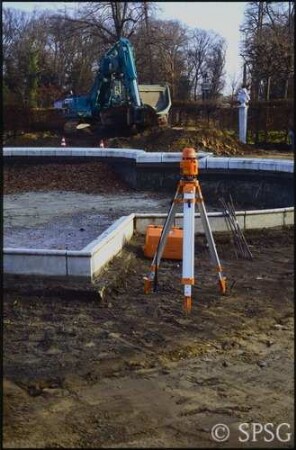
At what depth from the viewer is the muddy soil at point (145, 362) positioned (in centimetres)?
317

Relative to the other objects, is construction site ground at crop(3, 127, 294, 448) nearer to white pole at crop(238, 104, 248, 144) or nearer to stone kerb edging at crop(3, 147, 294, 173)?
stone kerb edging at crop(3, 147, 294, 173)

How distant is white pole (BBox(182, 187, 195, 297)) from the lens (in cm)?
491

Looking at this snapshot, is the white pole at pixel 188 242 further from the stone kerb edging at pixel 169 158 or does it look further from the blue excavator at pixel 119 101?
the blue excavator at pixel 119 101

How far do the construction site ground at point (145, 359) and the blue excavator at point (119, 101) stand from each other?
1165 centimetres

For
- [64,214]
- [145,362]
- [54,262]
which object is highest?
[54,262]

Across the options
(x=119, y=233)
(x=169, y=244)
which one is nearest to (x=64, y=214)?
(x=119, y=233)

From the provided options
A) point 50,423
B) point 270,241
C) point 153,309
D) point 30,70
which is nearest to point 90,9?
point 30,70

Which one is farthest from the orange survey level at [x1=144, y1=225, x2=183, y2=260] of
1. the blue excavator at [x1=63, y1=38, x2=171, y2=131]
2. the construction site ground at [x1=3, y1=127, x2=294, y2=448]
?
the blue excavator at [x1=63, y1=38, x2=171, y2=131]

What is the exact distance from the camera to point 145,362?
4008 mm

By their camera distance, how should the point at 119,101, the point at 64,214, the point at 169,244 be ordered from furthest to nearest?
1. the point at 119,101
2. the point at 64,214
3. the point at 169,244

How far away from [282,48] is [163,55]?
971 cm

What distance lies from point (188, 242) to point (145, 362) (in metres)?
1.29

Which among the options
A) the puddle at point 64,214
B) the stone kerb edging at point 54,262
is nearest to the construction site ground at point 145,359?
the stone kerb edging at point 54,262

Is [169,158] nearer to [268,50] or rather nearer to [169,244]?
[169,244]
